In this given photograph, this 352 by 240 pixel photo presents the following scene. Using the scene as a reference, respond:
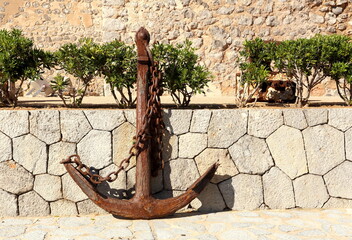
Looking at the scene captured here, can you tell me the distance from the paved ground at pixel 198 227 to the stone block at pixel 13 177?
304 millimetres

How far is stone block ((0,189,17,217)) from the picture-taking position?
156 inches

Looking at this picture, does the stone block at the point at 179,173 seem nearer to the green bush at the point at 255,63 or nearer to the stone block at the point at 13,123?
the green bush at the point at 255,63

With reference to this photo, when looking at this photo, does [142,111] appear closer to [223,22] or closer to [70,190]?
[70,190]

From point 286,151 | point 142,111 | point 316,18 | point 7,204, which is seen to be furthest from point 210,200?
point 316,18

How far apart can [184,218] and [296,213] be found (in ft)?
3.88

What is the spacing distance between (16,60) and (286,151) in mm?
3174

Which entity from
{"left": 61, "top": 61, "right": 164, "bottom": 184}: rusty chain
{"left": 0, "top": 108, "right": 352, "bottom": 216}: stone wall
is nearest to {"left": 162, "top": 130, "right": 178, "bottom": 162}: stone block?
{"left": 0, "top": 108, "right": 352, "bottom": 216}: stone wall

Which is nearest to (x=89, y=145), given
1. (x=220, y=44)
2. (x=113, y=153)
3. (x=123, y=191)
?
(x=113, y=153)

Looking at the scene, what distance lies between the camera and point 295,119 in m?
4.27

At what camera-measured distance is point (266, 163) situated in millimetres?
4234

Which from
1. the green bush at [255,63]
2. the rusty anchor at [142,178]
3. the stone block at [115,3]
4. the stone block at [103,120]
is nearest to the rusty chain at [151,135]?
the rusty anchor at [142,178]

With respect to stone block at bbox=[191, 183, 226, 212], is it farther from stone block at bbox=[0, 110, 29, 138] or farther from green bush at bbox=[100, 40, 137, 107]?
stone block at bbox=[0, 110, 29, 138]

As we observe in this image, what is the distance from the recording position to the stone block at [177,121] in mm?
4137

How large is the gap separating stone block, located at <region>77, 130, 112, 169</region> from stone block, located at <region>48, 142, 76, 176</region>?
0.34 ft
